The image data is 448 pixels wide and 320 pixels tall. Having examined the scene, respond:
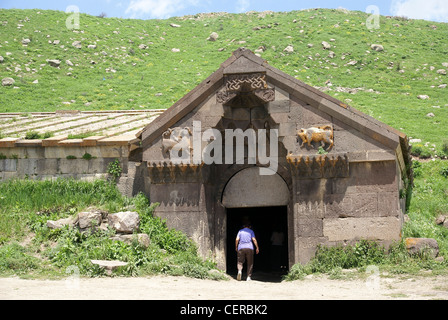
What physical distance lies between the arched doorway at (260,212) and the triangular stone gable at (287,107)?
1415 millimetres

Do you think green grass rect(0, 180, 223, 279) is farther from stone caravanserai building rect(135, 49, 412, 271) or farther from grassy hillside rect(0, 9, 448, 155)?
grassy hillside rect(0, 9, 448, 155)

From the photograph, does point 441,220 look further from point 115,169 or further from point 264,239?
point 115,169

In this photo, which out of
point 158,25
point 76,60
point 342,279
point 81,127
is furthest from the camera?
point 158,25

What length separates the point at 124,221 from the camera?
1270 cm

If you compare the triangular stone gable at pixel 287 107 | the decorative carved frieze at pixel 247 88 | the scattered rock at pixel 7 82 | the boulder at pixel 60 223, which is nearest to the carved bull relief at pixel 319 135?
the triangular stone gable at pixel 287 107

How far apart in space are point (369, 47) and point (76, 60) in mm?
20337

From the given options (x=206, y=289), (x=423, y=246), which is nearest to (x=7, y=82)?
(x=206, y=289)

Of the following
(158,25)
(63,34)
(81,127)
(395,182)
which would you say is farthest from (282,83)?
(158,25)

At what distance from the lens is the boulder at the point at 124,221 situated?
12.7 metres

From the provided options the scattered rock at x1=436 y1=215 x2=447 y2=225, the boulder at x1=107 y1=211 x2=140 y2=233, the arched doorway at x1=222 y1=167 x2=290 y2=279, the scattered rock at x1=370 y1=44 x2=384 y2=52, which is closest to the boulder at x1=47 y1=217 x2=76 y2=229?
the boulder at x1=107 y1=211 x2=140 y2=233

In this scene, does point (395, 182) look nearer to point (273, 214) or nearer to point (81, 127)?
point (273, 214)

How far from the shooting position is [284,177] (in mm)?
13703

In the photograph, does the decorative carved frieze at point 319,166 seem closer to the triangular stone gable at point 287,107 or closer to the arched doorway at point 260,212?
the triangular stone gable at point 287,107

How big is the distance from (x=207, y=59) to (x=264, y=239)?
76.4ft
